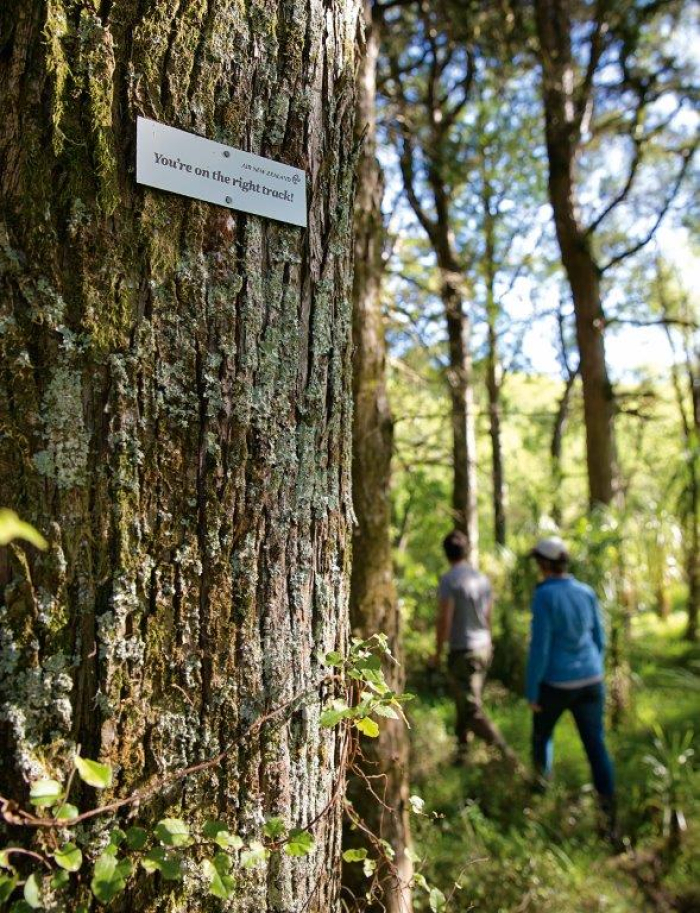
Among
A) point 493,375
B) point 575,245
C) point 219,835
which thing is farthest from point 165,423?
point 493,375

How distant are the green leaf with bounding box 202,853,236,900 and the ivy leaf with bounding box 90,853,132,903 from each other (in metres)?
0.13

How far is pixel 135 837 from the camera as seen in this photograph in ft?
3.56

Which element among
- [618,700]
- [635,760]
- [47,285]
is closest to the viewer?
[47,285]

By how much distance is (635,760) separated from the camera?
5410 millimetres

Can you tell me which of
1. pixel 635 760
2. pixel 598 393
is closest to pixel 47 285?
pixel 635 760

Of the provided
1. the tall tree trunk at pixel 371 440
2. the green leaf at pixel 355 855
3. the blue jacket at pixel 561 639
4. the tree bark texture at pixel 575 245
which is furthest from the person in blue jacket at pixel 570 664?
the green leaf at pixel 355 855

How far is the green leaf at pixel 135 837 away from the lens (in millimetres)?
1081

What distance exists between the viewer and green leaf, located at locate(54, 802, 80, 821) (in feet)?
3.27

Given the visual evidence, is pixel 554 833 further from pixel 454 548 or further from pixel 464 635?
pixel 454 548

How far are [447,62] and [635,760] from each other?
788 cm

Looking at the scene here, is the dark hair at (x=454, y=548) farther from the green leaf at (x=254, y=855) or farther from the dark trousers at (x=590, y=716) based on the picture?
the green leaf at (x=254, y=855)

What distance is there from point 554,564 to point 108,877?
4027 millimetres

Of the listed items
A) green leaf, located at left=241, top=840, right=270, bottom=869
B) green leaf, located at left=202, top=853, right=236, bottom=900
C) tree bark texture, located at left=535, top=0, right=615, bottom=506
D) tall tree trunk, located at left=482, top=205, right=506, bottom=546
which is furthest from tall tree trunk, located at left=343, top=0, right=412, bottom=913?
tall tree trunk, located at left=482, top=205, right=506, bottom=546

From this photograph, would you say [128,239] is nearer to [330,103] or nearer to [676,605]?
[330,103]
